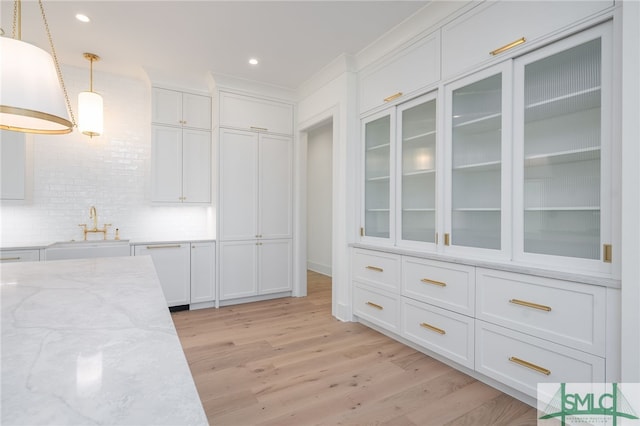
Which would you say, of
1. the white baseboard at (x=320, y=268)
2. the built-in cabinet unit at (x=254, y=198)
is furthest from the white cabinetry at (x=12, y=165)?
the white baseboard at (x=320, y=268)

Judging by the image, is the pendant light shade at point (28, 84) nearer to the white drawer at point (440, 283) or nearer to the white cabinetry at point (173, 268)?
the white drawer at point (440, 283)

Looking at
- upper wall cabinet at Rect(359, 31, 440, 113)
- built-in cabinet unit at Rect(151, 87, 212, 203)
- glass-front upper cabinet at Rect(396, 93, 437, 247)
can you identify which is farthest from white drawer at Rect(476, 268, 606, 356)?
built-in cabinet unit at Rect(151, 87, 212, 203)

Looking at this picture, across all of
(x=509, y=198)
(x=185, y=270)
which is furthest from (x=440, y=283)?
(x=185, y=270)

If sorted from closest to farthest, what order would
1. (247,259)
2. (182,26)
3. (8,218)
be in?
(182,26), (8,218), (247,259)

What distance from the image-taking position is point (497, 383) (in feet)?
7.26

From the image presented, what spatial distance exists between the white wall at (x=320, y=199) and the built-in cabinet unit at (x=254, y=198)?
1.85m

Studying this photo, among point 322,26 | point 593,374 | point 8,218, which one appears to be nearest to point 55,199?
point 8,218

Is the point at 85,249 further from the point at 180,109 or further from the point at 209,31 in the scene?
the point at 209,31

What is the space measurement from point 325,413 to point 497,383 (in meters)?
1.18

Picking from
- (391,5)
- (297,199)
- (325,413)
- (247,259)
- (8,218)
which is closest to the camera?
(325,413)

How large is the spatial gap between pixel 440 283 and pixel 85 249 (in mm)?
3466

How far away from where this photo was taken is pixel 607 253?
5.64 feet

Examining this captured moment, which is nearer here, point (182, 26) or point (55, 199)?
point (182, 26)

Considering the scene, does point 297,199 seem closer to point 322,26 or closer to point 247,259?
point 247,259
